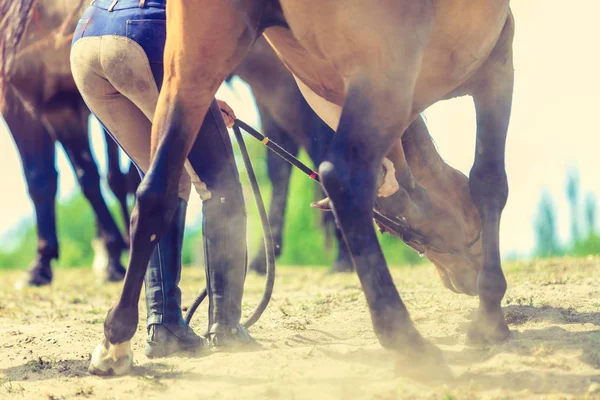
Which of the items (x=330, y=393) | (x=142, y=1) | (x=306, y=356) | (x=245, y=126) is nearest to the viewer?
(x=330, y=393)

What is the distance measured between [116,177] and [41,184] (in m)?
1.09

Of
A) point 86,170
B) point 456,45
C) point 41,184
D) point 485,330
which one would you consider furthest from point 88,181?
point 456,45

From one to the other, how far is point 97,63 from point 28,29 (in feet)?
14.1

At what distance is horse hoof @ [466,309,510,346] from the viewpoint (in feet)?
11.1

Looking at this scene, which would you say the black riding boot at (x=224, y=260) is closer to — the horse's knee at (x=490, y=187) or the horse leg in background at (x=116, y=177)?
the horse's knee at (x=490, y=187)

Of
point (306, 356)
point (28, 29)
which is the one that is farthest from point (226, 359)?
point (28, 29)

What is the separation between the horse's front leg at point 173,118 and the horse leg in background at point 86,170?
5.25 metres

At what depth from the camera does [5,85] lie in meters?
7.81

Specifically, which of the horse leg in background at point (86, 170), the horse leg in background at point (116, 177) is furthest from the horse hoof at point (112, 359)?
the horse leg in background at point (116, 177)

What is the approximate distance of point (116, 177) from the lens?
Answer: 9.01 m

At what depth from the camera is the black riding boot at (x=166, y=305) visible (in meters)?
3.64

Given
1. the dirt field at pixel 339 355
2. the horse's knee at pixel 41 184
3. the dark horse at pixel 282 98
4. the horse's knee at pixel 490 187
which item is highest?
the dark horse at pixel 282 98

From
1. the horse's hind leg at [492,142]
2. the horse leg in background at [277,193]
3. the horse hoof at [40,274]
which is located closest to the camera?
the horse's hind leg at [492,142]

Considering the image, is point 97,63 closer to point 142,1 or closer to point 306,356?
point 142,1
